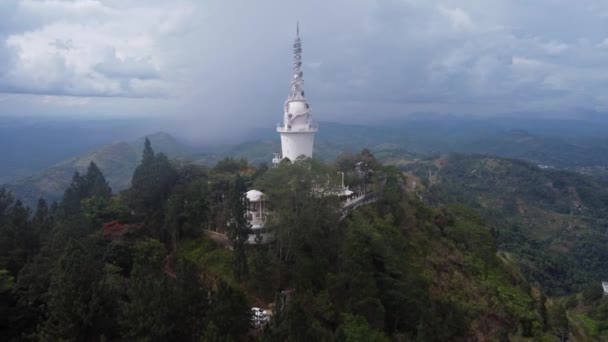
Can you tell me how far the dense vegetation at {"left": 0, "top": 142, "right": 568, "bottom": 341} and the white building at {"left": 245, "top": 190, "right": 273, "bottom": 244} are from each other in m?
0.81

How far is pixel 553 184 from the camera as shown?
157875 millimetres

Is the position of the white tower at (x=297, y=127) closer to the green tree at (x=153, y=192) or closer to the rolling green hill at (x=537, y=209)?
the green tree at (x=153, y=192)

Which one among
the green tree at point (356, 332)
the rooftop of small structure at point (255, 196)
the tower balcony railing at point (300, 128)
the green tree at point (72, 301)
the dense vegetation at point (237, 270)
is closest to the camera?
the green tree at point (72, 301)

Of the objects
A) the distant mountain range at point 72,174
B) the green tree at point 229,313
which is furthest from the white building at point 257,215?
the distant mountain range at point 72,174

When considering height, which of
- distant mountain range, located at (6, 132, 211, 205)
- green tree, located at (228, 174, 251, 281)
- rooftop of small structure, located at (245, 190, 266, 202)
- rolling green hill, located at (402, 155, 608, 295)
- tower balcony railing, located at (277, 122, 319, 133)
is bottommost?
rolling green hill, located at (402, 155, 608, 295)

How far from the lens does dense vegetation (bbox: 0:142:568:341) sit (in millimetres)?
17797

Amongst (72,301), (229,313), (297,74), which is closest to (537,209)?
(297,74)

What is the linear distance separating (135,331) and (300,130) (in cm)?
2476

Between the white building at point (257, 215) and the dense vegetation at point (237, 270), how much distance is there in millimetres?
807

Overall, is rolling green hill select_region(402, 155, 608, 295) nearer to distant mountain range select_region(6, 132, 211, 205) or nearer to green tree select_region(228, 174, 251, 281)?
green tree select_region(228, 174, 251, 281)

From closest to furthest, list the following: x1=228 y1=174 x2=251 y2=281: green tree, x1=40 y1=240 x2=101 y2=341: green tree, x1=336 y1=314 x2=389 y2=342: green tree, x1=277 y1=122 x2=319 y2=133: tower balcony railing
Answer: x1=40 y1=240 x2=101 y2=341: green tree → x1=336 y1=314 x2=389 y2=342: green tree → x1=228 y1=174 x2=251 y2=281: green tree → x1=277 y1=122 x2=319 y2=133: tower balcony railing

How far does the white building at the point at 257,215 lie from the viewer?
25773mm

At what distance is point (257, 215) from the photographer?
2680 cm

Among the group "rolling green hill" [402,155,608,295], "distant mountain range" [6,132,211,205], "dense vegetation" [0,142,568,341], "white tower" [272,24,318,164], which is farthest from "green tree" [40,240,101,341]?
"distant mountain range" [6,132,211,205]
